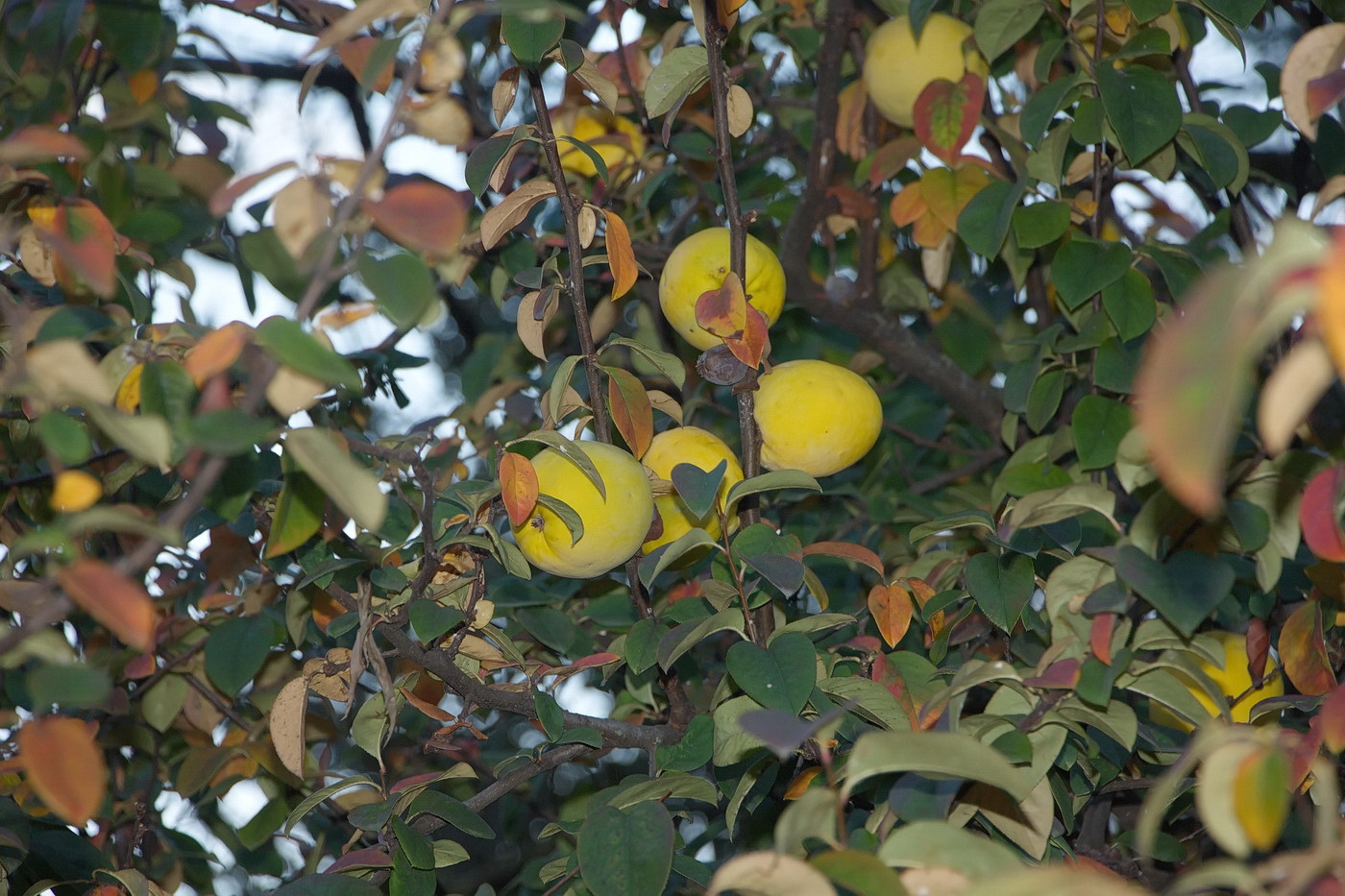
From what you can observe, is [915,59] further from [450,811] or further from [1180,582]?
[450,811]

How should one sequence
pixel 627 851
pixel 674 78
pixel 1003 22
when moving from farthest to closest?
pixel 1003 22 < pixel 674 78 < pixel 627 851

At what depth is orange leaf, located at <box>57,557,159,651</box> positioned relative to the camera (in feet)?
1.85

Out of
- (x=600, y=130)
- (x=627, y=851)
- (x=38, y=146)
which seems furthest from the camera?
(x=600, y=130)

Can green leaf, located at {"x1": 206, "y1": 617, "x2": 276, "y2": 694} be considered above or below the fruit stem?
below

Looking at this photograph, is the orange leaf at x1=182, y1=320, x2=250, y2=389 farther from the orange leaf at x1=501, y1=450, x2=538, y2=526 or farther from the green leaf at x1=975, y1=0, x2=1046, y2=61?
the green leaf at x1=975, y1=0, x2=1046, y2=61

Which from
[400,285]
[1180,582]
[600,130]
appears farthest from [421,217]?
[600,130]

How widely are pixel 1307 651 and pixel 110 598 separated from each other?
1.07m

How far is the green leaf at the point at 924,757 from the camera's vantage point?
64cm

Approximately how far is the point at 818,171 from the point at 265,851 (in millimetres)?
1351

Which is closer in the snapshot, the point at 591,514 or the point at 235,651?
the point at 591,514

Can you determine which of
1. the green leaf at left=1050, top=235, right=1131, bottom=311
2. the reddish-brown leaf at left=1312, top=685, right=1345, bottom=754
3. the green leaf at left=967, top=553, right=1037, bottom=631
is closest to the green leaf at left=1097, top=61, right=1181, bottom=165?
the green leaf at left=1050, top=235, right=1131, bottom=311

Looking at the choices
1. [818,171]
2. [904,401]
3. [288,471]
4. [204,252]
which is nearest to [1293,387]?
[288,471]

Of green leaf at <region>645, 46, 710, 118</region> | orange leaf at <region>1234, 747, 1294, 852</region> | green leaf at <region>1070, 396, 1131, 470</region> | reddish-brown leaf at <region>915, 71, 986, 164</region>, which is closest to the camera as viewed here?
orange leaf at <region>1234, 747, 1294, 852</region>

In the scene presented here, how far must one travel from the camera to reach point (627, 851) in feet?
3.28
